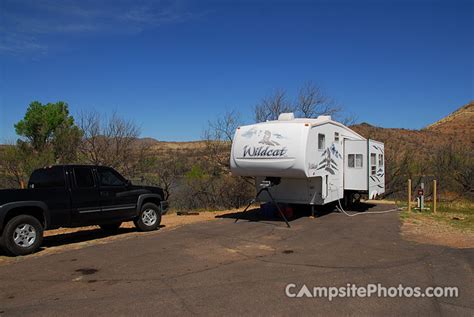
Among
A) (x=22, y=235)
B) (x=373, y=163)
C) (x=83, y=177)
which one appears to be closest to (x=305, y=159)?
(x=373, y=163)

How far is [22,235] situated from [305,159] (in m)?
7.57

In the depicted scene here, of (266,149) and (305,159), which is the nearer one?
(305,159)

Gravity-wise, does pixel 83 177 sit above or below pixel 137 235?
A: above

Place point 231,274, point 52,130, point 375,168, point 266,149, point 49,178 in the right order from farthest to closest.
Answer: point 52,130, point 375,168, point 266,149, point 49,178, point 231,274

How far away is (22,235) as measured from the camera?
30.0ft

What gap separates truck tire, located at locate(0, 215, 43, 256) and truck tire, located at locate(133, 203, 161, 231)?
118 inches

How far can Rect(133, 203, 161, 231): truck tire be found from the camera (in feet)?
39.5

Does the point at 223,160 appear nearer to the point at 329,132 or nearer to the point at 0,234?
Answer: the point at 329,132

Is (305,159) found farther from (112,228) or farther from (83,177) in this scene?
(83,177)

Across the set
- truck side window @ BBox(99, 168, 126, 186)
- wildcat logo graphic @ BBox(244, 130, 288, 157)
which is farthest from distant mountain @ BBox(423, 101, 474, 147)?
truck side window @ BBox(99, 168, 126, 186)

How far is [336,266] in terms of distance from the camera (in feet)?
25.7

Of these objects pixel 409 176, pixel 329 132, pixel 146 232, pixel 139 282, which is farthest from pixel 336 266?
pixel 409 176

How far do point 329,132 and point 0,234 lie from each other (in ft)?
33.0

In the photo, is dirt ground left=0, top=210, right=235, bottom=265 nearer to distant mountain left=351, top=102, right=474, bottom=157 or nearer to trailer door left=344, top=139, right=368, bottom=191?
trailer door left=344, top=139, right=368, bottom=191
